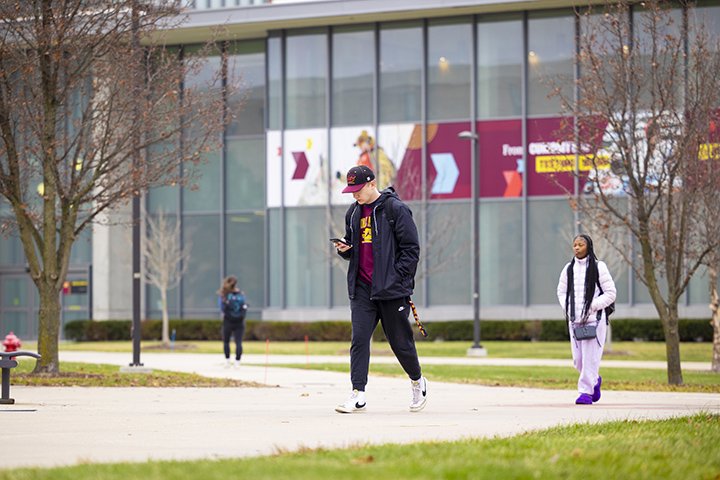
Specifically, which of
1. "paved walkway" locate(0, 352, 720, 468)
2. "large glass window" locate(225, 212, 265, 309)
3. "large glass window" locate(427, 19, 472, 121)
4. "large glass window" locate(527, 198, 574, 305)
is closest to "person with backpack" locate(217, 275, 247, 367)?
"paved walkway" locate(0, 352, 720, 468)

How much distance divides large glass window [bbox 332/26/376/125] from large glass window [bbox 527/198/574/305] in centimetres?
651

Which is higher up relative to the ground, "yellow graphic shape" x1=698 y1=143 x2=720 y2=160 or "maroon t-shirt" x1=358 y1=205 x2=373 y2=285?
"yellow graphic shape" x1=698 y1=143 x2=720 y2=160

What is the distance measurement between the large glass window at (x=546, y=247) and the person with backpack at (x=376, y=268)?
30177mm

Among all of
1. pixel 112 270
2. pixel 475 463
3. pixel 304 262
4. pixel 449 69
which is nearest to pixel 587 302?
pixel 475 463

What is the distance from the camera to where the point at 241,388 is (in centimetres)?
1689

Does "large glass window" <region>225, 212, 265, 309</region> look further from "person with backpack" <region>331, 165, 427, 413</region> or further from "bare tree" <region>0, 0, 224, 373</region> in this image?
"person with backpack" <region>331, 165, 427, 413</region>

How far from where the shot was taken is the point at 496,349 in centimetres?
3478

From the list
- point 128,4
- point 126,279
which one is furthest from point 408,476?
point 126,279

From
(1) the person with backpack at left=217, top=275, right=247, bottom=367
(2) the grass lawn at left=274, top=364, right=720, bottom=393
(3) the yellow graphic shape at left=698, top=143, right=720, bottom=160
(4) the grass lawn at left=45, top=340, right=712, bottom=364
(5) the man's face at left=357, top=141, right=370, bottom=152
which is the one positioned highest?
(5) the man's face at left=357, top=141, right=370, bottom=152

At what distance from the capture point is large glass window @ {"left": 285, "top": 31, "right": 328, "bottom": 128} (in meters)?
44.2

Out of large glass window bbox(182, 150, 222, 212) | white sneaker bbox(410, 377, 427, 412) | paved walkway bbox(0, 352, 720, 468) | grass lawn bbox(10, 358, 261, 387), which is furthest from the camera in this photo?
large glass window bbox(182, 150, 222, 212)

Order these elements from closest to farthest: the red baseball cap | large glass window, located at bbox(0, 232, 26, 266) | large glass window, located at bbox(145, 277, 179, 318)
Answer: the red baseball cap < large glass window, located at bbox(145, 277, 179, 318) < large glass window, located at bbox(0, 232, 26, 266)

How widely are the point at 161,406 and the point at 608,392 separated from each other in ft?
22.3

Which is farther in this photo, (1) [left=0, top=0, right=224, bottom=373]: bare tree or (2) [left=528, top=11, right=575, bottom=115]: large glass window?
(2) [left=528, top=11, right=575, bottom=115]: large glass window
